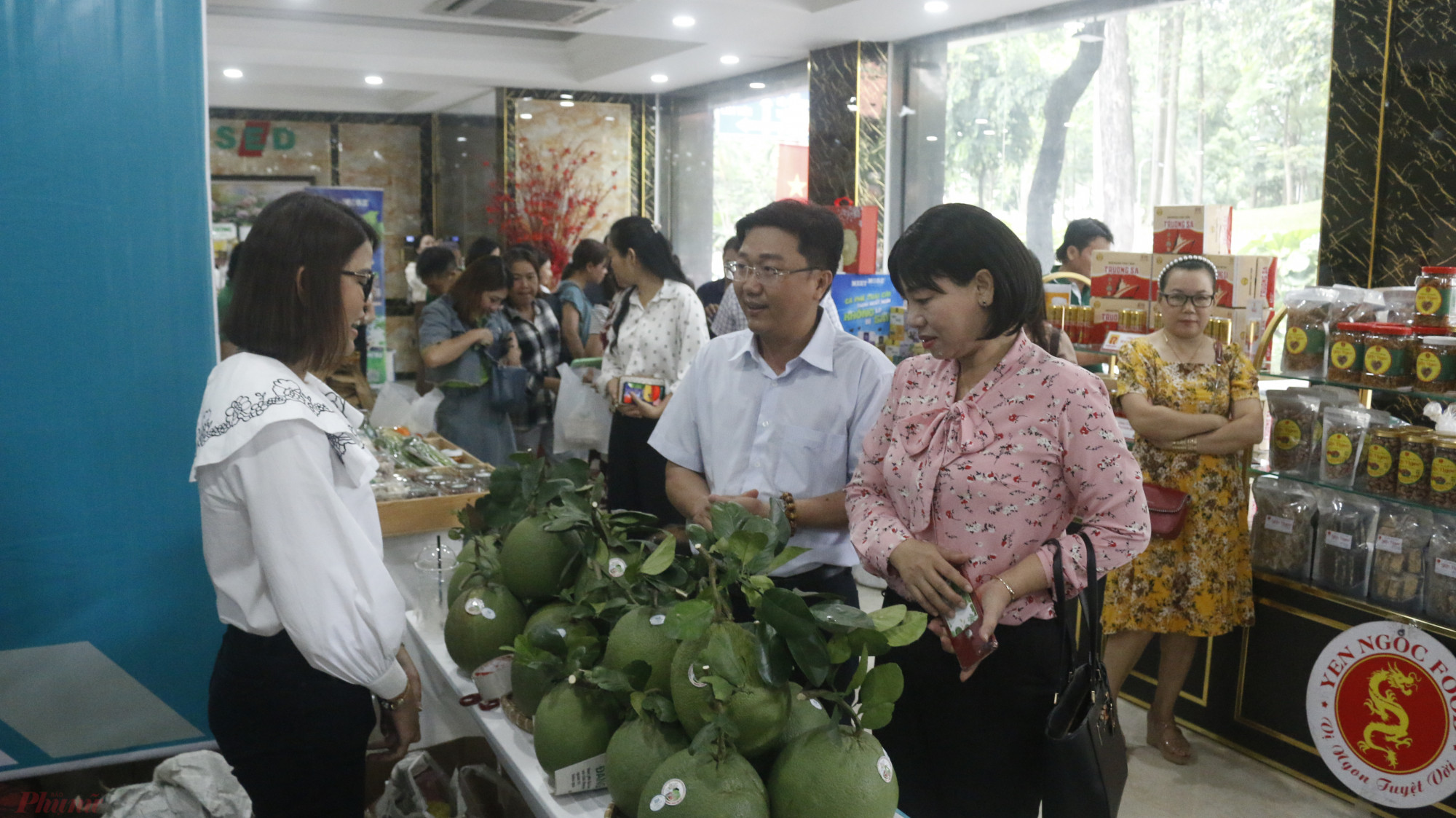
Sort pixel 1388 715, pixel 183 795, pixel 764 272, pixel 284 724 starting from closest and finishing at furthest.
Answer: pixel 284 724 < pixel 764 272 < pixel 183 795 < pixel 1388 715

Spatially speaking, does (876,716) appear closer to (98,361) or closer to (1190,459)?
(98,361)

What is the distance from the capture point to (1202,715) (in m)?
3.55

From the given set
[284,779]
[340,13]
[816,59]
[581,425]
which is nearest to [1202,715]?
[581,425]

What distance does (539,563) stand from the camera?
4.91 ft

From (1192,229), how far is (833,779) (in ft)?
10.4

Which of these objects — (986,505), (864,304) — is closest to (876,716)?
(986,505)

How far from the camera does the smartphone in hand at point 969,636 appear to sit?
1.58 m

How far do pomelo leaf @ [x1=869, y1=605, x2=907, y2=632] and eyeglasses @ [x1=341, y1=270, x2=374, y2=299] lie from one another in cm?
91

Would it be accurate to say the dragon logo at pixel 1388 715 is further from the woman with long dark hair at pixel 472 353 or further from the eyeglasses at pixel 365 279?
the woman with long dark hair at pixel 472 353

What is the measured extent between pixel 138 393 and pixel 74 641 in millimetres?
566

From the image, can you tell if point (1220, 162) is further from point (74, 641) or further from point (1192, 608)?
point (74, 641)

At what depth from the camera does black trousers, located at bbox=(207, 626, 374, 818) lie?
5.11 ft

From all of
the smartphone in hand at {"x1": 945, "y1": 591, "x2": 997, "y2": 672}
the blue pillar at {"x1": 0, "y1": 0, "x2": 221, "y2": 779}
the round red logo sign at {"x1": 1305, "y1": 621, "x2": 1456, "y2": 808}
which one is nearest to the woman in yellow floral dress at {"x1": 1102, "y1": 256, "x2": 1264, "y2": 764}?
the round red logo sign at {"x1": 1305, "y1": 621, "x2": 1456, "y2": 808}

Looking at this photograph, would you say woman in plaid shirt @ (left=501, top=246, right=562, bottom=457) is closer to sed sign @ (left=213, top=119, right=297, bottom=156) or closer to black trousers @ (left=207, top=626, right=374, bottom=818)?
black trousers @ (left=207, top=626, right=374, bottom=818)
